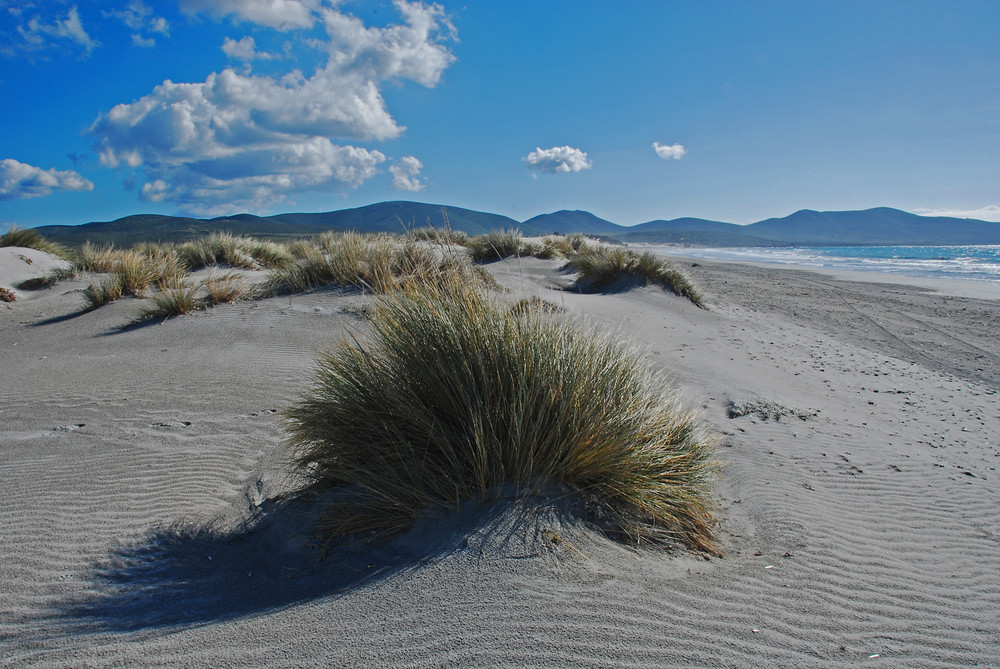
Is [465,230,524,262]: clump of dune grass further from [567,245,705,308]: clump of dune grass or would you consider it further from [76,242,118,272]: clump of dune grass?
[76,242,118,272]: clump of dune grass

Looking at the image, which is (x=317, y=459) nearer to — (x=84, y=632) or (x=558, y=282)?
(x=84, y=632)

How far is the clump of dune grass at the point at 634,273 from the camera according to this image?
41.2 ft

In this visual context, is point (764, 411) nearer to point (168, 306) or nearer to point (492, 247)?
point (168, 306)

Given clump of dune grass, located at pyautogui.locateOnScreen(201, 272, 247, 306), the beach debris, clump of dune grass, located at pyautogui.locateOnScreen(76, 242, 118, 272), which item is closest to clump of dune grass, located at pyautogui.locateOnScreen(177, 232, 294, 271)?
clump of dune grass, located at pyautogui.locateOnScreen(76, 242, 118, 272)

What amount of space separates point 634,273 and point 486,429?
36.4 ft

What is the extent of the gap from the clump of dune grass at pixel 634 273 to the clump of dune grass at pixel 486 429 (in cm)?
966

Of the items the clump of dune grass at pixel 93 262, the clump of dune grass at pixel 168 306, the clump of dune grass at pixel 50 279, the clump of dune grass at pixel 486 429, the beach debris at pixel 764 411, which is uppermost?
the clump of dune grass at pixel 93 262

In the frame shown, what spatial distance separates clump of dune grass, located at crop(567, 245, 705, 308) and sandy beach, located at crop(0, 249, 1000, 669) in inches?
232

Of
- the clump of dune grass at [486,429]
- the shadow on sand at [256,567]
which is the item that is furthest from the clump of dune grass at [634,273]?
the shadow on sand at [256,567]

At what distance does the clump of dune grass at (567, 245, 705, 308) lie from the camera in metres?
12.6

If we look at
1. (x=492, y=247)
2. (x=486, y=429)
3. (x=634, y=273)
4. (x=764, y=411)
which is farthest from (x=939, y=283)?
(x=486, y=429)

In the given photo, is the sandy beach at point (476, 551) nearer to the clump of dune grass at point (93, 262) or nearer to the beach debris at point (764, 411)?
the beach debris at point (764, 411)

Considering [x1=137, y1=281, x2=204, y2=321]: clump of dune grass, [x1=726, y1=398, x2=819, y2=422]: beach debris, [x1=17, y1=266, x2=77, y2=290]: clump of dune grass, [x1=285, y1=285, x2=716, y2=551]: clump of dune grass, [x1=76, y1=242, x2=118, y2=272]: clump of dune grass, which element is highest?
[x1=76, y1=242, x2=118, y2=272]: clump of dune grass

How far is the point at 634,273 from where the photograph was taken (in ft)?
43.0
